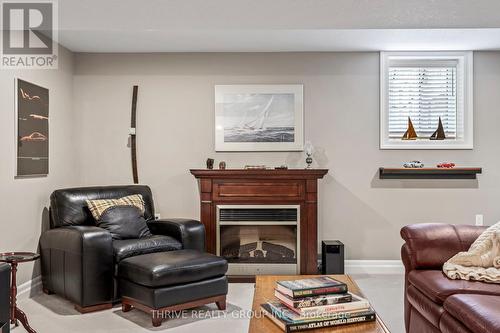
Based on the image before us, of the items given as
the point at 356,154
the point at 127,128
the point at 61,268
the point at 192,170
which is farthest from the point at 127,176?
the point at 356,154

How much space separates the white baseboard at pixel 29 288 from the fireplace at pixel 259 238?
1.65 meters

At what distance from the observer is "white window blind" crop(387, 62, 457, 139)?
5199 millimetres

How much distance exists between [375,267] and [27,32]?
13.2 ft

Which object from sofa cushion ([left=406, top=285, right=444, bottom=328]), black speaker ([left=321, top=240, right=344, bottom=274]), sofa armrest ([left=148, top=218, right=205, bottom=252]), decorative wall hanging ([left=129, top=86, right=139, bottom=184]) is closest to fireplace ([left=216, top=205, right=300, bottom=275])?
black speaker ([left=321, top=240, right=344, bottom=274])

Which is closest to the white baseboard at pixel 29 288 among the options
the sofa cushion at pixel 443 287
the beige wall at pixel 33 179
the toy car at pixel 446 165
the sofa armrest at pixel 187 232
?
the beige wall at pixel 33 179

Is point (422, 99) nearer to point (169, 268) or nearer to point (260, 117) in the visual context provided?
point (260, 117)

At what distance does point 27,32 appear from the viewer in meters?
4.20

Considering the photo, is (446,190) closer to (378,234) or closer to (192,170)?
(378,234)

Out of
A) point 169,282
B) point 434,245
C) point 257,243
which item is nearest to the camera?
point 434,245

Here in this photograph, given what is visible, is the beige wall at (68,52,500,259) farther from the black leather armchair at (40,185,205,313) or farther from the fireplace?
the black leather armchair at (40,185,205,313)

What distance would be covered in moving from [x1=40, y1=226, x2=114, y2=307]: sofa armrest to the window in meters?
3.04

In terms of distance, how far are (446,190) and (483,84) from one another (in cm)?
117

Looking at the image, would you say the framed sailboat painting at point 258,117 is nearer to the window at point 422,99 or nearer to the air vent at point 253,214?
the air vent at point 253,214

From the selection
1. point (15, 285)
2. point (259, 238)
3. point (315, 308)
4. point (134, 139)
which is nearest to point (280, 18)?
point (134, 139)
